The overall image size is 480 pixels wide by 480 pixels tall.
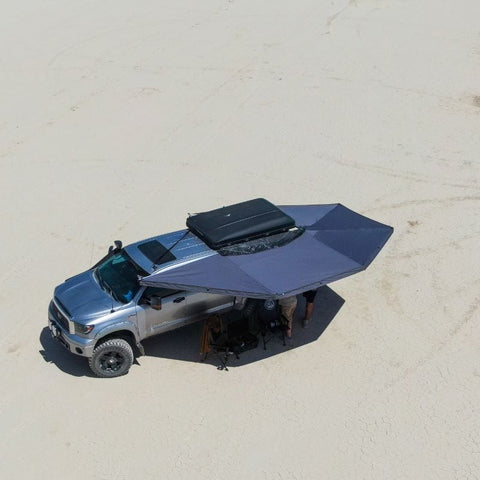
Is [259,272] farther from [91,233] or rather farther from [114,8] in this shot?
[114,8]

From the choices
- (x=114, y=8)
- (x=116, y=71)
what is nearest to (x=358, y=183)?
(x=116, y=71)

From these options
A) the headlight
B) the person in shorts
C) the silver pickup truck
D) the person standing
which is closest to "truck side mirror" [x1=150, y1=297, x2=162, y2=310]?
the silver pickup truck

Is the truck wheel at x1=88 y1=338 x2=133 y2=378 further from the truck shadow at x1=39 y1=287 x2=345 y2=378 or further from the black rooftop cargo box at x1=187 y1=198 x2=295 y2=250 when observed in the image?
the black rooftop cargo box at x1=187 y1=198 x2=295 y2=250

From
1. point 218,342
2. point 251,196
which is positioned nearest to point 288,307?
point 218,342

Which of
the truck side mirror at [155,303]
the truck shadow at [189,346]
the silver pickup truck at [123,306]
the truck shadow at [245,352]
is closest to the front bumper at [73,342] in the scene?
the silver pickup truck at [123,306]

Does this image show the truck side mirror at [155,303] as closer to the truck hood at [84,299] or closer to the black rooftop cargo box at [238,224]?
the truck hood at [84,299]
